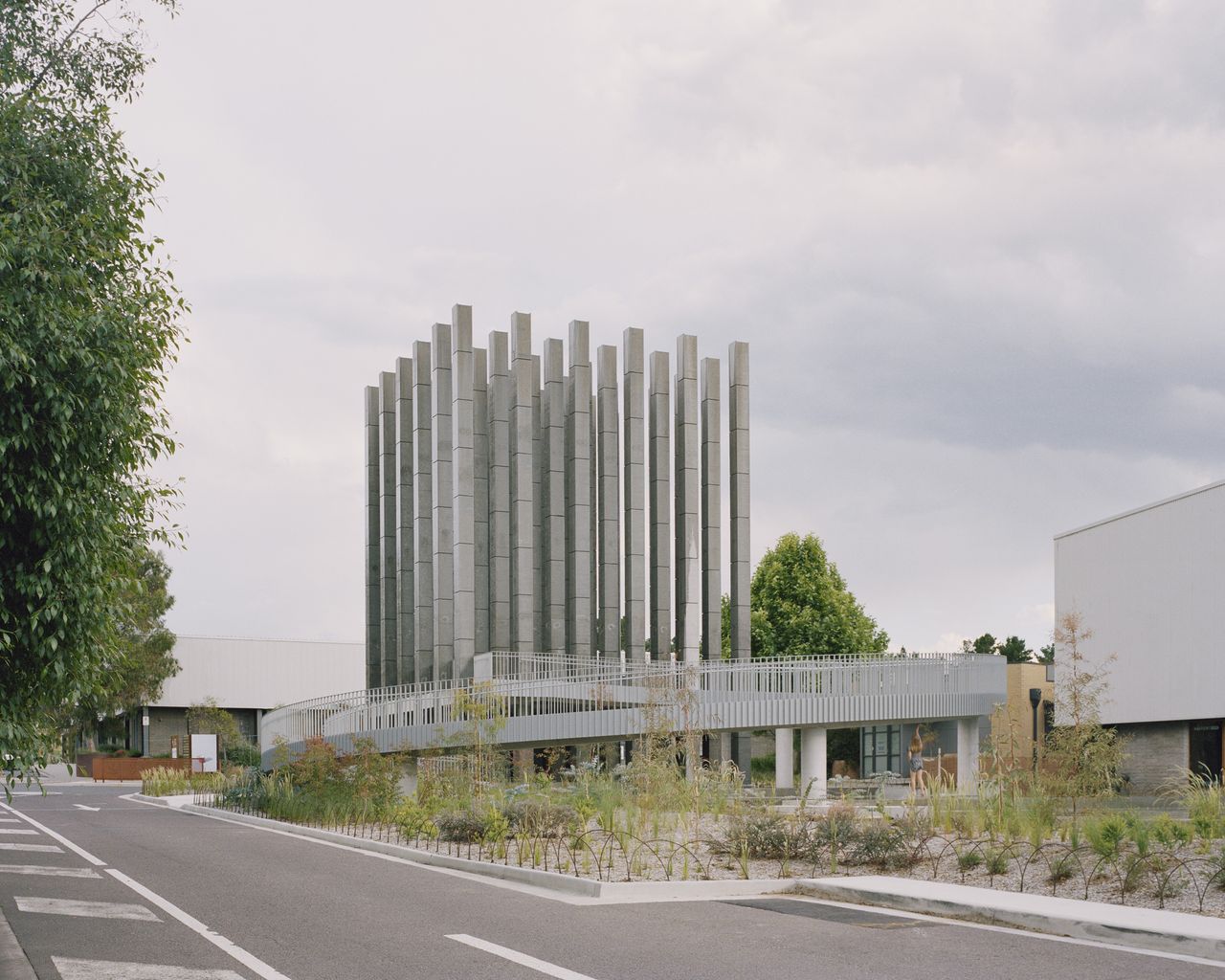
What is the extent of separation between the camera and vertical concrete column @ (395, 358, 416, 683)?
5078cm

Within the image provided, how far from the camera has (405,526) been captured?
51.8 m

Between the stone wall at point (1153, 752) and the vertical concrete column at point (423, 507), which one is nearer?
the stone wall at point (1153, 752)

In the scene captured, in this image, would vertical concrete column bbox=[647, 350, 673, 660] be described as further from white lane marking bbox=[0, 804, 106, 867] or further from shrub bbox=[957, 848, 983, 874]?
shrub bbox=[957, 848, 983, 874]

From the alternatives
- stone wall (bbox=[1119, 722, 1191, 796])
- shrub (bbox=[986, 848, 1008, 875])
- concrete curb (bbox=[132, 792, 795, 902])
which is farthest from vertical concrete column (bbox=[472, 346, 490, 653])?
shrub (bbox=[986, 848, 1008, 875])

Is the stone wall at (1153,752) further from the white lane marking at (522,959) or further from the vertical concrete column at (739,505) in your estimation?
the white lane marking at (522,959)

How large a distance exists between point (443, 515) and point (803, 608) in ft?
80.2

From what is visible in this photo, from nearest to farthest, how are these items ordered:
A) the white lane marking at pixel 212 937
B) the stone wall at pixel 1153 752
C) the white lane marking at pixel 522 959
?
the white lane marking at pixel 522 959 < the white lane marking at pixel 212 937 < the stone wall at pixel 1153 752

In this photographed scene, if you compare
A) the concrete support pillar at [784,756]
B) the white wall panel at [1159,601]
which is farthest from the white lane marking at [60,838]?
the white wall panel at [1159,601]

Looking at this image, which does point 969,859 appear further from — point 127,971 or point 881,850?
point 127,971

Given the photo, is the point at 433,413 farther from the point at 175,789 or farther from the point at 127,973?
the point at 127,973

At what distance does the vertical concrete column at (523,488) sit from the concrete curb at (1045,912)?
3055 centimetres

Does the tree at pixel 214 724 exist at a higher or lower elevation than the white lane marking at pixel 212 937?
lower

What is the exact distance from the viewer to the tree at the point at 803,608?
62375mm

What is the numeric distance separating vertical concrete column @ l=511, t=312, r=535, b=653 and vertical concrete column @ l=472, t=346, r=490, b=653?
4.29 ft
